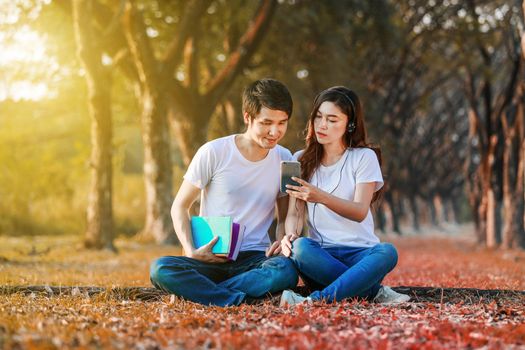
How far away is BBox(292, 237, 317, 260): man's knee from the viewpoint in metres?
6.39

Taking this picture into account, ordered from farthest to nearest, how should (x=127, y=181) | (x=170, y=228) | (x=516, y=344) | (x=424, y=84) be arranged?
(x=424, y=84)
(x=127, y=181)
(x=170, y=228)
(x=516, y=344)

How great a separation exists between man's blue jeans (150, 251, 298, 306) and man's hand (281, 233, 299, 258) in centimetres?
7

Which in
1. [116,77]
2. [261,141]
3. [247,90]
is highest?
[116,77]

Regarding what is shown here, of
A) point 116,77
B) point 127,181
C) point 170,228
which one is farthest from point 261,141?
point 127,181

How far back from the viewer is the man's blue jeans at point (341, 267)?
20.4 ft

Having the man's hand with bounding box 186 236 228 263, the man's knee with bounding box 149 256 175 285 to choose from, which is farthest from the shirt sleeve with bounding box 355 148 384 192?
the man's knee with bounding box 149 256 175 285

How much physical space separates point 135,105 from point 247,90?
18.3 metres

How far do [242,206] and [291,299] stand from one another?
998 mm

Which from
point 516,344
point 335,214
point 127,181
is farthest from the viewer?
point 127,181

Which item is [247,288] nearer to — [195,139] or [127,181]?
[195,139]

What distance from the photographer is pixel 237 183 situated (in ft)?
21.8

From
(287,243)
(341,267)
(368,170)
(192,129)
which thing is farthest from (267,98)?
(192,129)

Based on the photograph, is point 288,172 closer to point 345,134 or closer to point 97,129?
point 345,134

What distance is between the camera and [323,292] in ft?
20.3
